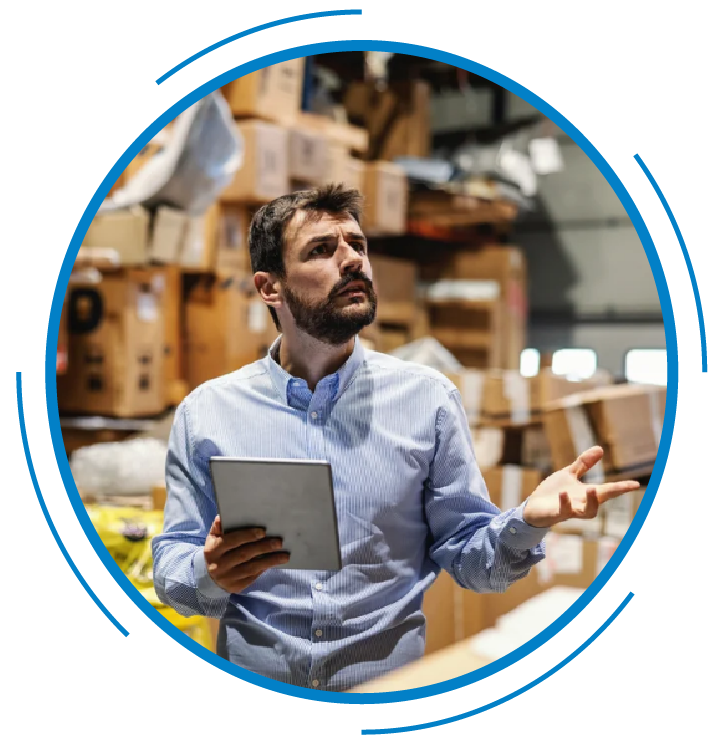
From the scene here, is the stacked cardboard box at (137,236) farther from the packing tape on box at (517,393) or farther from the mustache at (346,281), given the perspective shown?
the packing tape on box at (517,393)

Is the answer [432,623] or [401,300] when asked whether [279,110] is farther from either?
[432,623]

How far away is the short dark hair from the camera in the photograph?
1666mm

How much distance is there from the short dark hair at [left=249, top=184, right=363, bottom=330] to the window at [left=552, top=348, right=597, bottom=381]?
543 millimetres

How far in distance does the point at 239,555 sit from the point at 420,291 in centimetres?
75

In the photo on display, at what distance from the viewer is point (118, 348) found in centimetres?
206

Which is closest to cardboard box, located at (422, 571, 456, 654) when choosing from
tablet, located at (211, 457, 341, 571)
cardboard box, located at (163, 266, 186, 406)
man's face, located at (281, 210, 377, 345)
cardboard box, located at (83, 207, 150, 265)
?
tablet, located at (211, 457, 341, 571)

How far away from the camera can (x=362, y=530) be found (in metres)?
1.66

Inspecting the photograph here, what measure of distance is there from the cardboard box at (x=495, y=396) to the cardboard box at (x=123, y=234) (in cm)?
81

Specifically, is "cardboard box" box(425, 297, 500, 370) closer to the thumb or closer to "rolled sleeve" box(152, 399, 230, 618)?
"rolled sleeve" box(152, 399, 230, 618)

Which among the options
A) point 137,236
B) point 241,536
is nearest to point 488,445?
point 241,536

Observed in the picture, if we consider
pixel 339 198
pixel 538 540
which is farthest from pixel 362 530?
pixel 339 198

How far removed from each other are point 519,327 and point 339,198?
0.51 meters

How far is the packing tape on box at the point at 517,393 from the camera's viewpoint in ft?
6.21

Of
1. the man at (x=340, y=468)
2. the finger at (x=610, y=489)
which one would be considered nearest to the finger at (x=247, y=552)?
the man at (x=340, y=468)
